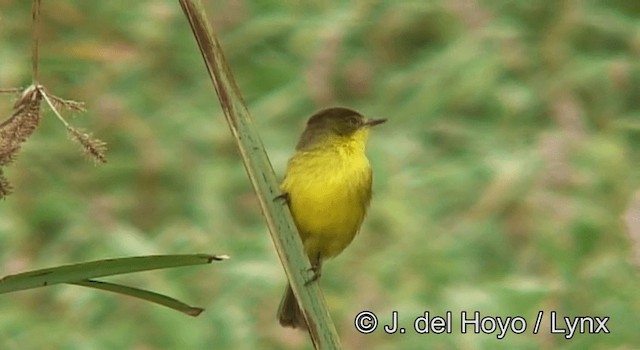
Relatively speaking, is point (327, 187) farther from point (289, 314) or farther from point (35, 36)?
point (35, 36)

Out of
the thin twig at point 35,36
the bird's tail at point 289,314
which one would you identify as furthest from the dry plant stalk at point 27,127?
the bird's tail at point 289,314

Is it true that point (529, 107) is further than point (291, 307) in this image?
Yes

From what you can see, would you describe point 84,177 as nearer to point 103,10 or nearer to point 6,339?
point 103,10

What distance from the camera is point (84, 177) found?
10.1 feet

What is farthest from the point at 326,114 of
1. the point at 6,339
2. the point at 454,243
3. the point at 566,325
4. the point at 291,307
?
the point at 6,339

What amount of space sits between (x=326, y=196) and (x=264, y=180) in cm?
95

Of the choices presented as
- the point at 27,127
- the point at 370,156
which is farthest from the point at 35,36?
the point at 370,156

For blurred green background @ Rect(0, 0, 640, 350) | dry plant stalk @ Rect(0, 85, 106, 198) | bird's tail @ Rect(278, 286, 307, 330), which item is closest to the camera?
dry plant stalk @ Rect(0, 85, 106, 198)

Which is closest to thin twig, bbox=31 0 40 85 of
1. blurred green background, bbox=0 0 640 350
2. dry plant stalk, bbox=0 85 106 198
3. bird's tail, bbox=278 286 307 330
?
dry plant stalk, bbox=0 85 106 198

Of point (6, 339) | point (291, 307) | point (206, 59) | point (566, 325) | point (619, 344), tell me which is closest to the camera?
point (206, 59)

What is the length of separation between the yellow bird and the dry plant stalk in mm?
911

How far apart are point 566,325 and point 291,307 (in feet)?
1.49

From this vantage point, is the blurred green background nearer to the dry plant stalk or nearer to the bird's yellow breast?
the bird's yellow breast

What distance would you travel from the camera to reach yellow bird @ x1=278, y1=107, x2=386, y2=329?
5.78ft
